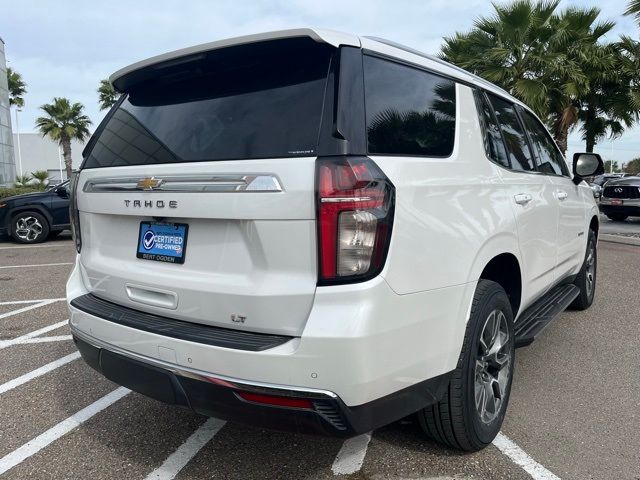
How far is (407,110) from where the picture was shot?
224 centimetres

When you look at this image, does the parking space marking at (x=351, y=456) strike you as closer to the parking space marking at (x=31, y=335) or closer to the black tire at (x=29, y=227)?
the parking space marking at (x=31, y=335)

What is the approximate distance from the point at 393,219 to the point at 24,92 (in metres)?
42.3

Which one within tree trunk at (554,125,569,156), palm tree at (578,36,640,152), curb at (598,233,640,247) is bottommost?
curb at (598,233,640,247)

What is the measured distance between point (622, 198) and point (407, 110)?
1428cm

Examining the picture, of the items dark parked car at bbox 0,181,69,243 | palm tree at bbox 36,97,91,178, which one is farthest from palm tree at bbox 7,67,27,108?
dark parked car at bbox 0,181,69,243

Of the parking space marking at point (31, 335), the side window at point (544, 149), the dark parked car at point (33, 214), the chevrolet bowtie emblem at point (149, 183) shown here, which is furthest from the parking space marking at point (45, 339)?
the dark parked car at point (33, 214)

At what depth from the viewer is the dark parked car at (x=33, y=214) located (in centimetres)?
1113

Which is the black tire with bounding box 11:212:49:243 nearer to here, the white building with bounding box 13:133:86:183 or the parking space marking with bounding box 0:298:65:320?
the parking space marking with bounding box 0:298:65:320

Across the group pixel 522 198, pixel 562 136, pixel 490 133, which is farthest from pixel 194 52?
pixel 562 136

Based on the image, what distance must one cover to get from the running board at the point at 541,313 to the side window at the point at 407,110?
4.26 ft

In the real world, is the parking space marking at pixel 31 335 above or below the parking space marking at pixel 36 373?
below

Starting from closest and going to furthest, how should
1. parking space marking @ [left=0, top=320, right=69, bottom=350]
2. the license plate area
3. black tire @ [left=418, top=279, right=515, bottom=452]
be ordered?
the license plate area
black tire @ [left=418, top=279, right=515, bottom=452]
parking space marking @ [left=0, top=320, right=69, bottom=350]

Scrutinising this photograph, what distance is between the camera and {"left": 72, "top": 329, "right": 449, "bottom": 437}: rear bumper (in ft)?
6.18

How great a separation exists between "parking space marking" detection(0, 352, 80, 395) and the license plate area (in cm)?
191
